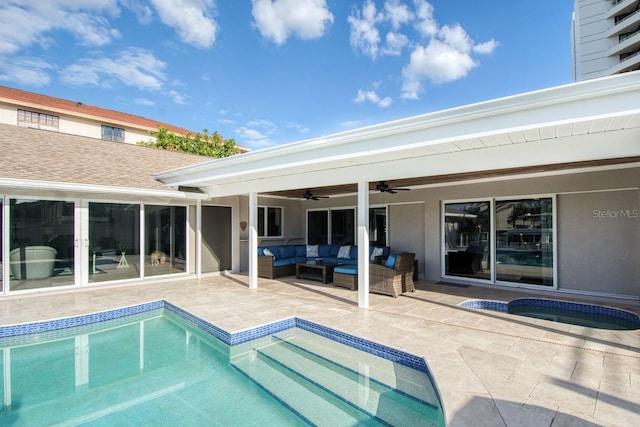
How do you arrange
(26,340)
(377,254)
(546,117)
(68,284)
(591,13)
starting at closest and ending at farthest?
1. (546,117)
2. (26,340)
3. (68,284)
4. (377,254)
5. (591,13)

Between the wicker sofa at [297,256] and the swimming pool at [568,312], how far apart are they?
3.53 meters

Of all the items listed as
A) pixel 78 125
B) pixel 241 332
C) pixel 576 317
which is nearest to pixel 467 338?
pixel 576 317

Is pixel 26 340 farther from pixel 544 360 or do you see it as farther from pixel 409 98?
pixel 409 98

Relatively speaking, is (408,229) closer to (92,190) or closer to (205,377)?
(205,377)

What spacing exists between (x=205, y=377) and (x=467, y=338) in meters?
3.85

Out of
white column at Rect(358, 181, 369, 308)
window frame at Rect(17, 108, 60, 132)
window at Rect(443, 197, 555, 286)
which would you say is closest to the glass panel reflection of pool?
white column at Rect(358, 181, 369, 308)

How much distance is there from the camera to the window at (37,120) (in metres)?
23.6

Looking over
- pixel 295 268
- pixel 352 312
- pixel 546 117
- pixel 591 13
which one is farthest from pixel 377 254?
pixel 591 13

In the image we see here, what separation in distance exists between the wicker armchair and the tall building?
43013 millimetres

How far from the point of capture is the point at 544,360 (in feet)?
13.6

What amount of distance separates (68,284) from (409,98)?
55.5 feet

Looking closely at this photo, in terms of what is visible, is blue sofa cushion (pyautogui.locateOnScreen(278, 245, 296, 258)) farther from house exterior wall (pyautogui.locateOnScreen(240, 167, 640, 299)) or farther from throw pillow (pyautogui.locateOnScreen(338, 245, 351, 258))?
house exterior wall (pyautogui.locateOnScreen(240, 167, 640, 299))

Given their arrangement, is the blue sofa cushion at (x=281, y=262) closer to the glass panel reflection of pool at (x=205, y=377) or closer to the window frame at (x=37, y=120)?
the glass panel reflection of pool at (x=205, y=377)

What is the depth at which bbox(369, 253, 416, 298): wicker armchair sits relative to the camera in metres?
7.68
